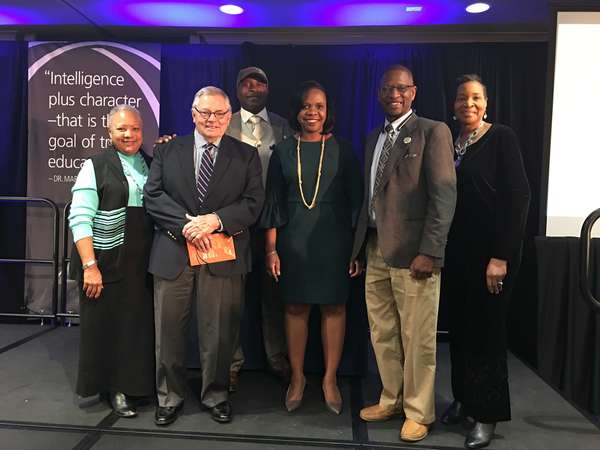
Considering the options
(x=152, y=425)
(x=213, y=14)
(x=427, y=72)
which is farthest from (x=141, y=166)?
(x=427, y=72)

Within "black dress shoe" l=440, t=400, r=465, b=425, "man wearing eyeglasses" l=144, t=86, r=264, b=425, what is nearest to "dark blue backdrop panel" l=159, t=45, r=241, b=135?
"man wearing eyeglasses" l=144, t=86, r=264, b=425

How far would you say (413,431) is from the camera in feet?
6.71

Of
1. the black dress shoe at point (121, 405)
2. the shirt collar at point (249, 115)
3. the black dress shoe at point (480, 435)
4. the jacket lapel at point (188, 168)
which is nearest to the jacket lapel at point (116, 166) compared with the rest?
the jacket lapel at point (188, 168)

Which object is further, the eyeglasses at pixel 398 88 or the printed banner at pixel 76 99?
the printed banner at pixel 76 99

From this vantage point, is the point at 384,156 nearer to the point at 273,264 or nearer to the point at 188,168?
the point at 273,264

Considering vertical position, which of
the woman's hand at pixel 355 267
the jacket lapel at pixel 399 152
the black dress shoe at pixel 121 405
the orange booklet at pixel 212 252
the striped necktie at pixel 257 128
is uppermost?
the striped necktie at pixel 257 128

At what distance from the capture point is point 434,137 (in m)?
1.98

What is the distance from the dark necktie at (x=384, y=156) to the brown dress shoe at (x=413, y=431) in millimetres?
924

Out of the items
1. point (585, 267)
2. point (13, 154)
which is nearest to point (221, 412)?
point (585, 267)

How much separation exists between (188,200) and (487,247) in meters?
1.26

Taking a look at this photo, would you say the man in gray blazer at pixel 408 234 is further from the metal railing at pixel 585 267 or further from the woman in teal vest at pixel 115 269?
the woman in teal vest at pixel 115 269

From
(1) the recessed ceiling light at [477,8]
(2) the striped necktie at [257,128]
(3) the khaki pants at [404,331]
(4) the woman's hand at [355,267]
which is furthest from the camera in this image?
(1) the recessed ceiling light at [477,8]

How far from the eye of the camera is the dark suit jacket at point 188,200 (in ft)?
6.81

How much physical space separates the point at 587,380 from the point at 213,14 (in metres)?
3.77
